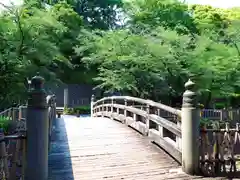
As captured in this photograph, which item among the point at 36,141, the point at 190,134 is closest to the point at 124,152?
the point at 190,134

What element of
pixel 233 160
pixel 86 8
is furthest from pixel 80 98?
pixel 233 160

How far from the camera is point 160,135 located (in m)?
6.71

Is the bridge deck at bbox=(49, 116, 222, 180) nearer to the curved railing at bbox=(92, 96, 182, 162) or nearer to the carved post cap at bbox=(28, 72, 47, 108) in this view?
the curved railing at bbox=(92, 96, 182, 162)

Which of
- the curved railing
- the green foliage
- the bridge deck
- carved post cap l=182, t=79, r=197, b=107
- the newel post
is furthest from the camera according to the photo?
the green foliage

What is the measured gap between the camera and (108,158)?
595 cm

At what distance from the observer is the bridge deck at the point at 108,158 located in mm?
5086

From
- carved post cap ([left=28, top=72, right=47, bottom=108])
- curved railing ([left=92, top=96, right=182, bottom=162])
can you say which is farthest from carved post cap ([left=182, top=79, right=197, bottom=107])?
carved post cap ([left=28, top=72, right=47, bottom=108])

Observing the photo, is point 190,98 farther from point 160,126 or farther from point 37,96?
point 37,96

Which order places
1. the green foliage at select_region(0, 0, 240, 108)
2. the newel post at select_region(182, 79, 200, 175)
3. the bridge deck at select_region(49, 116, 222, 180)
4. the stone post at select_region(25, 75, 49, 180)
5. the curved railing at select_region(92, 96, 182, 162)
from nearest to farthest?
the stone post at select_region(25, 75, 49, 180) → the bridge deck at select_region(49, 116, 222, 180) → the newel post at select_region(182, 79, 200, 175) → the curved railing at select_region(92, 96, 182, 162) → the green foliage at select_region(0, 0, 240, 108)

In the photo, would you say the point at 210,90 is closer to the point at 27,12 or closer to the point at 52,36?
the point at 52,36

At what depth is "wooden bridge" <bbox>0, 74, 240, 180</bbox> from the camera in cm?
439

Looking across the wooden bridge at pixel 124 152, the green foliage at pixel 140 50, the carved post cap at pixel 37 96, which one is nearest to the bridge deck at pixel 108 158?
the wooden bridge at pixel 124 152

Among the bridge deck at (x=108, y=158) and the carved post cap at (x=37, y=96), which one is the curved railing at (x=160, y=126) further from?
the carved post cap at (x=37, y=96)

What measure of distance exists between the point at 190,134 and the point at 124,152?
1.69 metres
